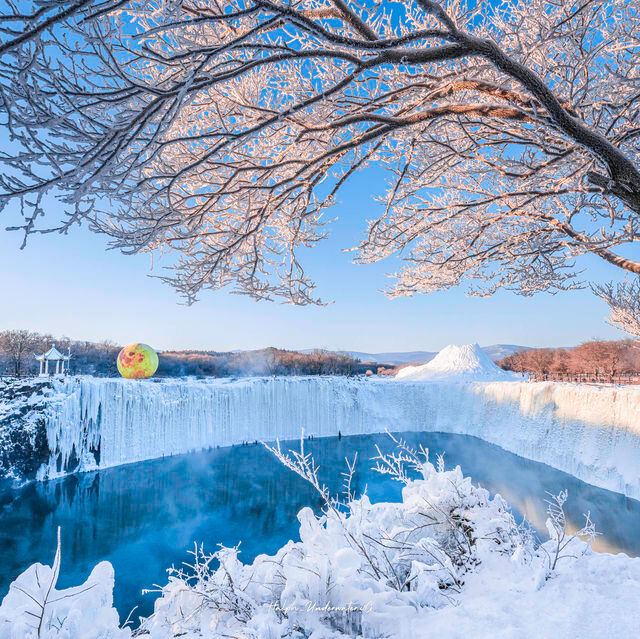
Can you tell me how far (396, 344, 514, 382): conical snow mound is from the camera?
2031cm

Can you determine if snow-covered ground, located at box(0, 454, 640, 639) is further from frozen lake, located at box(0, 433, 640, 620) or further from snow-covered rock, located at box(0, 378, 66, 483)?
snow-covered rock, located at box(0, 378, 66, 483)

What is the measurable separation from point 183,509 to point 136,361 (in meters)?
6.21

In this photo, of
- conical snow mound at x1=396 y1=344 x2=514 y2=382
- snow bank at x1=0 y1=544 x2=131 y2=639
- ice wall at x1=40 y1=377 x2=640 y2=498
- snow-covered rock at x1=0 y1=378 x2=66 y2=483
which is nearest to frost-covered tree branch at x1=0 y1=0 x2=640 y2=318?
snow bank at x1=0 y1=544 x2=131 y2=639

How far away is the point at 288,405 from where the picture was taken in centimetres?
1548

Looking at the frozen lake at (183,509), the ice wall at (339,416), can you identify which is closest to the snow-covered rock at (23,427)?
the ice wall at (339,416)

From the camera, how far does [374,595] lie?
1169mm

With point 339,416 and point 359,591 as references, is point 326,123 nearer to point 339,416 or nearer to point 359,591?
point 359,591

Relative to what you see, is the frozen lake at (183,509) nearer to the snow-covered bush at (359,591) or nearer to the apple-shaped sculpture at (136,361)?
the apple-shaped sculpture at (136,361)

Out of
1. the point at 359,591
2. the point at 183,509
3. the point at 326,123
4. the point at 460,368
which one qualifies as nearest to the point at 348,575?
the point at 359,591

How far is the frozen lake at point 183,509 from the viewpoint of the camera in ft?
16.7

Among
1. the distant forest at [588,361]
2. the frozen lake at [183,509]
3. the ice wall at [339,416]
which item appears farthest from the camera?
the distant forest at [588,361]

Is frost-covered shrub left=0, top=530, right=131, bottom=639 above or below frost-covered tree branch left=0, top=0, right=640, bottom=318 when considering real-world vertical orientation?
below

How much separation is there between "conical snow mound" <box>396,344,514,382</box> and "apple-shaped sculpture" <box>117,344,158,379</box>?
13.2m

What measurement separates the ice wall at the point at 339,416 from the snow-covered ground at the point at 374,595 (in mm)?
8573
